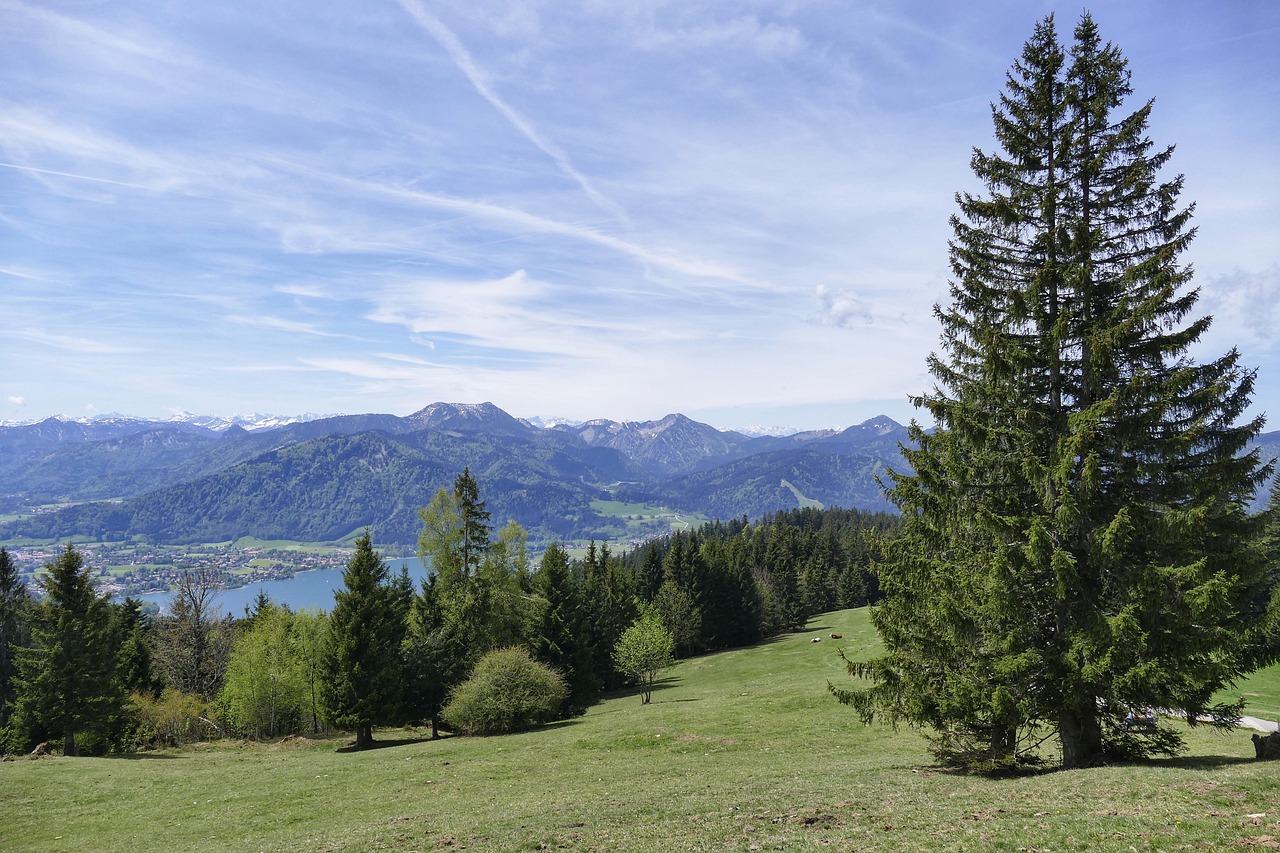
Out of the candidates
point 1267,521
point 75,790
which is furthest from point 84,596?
point 1267,521

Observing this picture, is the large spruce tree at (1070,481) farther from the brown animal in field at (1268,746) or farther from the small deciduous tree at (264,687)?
the small deciduous tree at (264,687)

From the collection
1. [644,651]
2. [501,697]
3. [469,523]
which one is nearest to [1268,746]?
[501,697]

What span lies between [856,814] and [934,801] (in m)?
2.06

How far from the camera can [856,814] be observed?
13766 millimetres

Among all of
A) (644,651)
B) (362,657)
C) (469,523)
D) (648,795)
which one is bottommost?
(644,651)

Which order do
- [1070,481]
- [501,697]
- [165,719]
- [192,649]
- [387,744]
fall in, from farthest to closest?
Result: 1. [192,649]
2. [165,719]
3. [501,697]
4. [387,744]
5. [1070,481]

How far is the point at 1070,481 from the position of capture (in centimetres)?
1591

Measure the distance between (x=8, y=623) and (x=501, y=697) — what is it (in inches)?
1619

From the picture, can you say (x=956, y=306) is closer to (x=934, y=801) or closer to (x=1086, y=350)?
(x=1086, y=350)

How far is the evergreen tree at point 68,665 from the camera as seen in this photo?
3647 centimetres

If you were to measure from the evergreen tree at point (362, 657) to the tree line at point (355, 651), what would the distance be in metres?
0.08

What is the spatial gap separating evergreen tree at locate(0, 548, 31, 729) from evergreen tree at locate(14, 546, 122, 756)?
1049cm

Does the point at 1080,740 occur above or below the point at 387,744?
above

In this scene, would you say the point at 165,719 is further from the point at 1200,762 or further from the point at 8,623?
the point at 1200,762
